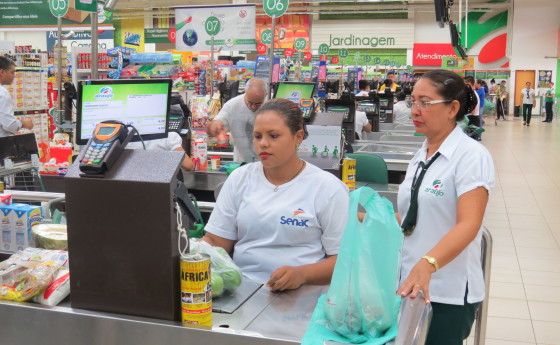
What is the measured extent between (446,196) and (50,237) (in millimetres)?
1344

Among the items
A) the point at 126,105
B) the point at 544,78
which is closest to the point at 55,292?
the point at 126,105

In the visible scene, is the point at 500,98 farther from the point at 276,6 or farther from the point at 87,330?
the point at 87,330

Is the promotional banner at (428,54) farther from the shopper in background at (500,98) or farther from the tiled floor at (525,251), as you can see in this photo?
the tiled floor at (525,251)

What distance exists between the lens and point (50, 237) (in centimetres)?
202

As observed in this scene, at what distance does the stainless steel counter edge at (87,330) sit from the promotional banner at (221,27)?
307 inches

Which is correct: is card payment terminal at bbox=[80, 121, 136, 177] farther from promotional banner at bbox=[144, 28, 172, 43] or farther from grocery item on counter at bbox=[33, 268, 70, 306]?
promotional banner at bbox=[144, 28, 172, 43]

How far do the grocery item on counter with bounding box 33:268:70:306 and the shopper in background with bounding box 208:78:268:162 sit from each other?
359 centimetres

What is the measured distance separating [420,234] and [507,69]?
2768 cm

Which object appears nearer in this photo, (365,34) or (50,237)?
(50,237)

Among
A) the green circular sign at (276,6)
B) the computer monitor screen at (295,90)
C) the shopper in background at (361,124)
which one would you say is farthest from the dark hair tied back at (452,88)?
the shopper in background at (361,124)

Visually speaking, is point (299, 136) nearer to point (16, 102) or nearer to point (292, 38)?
point (16, 102)

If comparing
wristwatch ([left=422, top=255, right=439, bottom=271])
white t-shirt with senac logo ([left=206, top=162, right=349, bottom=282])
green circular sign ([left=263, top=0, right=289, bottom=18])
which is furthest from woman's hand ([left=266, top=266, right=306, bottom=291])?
green circular sign ([left=263, top=0, right=289, bottom=18])

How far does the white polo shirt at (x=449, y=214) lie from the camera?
85.5 inches

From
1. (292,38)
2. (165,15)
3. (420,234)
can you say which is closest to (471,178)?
(420,234)
